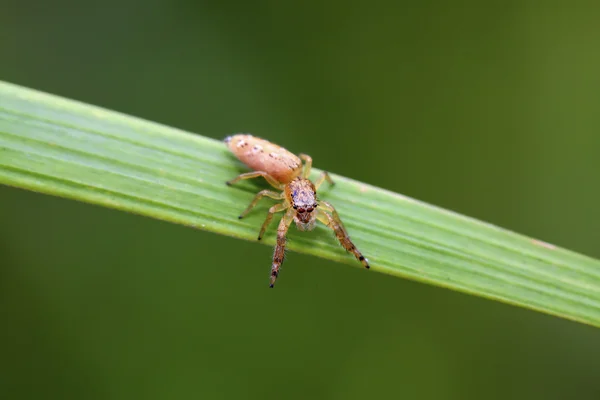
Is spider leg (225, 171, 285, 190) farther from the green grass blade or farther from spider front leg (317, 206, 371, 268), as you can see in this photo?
spider front leg (317, 206, 371, 268)

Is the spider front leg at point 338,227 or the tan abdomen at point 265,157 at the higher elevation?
the tan abdomen at point 265,157

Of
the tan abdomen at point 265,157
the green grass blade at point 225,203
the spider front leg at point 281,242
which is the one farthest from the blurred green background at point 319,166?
the green grass blade at point 225,203

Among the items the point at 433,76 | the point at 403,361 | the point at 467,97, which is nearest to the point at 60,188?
the point at 403,361

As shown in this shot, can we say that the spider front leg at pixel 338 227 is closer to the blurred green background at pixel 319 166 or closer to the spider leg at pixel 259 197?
the spider leg at pixel 259 197

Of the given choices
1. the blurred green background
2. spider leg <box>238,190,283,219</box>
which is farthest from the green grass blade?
the blurred green background

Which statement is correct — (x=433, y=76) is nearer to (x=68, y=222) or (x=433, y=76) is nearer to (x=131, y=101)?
(x=131, y=101)

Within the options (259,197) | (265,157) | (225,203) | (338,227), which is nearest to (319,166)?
(265,157)

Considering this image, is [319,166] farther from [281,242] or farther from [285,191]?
[281,242]
